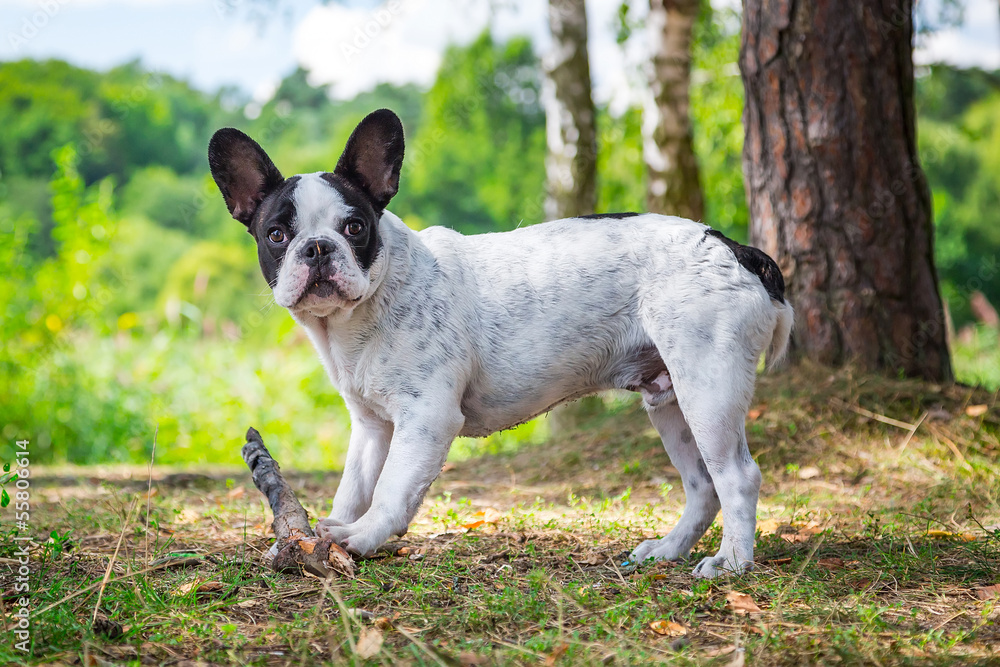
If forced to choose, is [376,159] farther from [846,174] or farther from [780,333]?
[846,174]

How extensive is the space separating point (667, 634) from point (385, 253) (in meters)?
1.93

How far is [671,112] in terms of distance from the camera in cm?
855

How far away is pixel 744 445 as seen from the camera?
11.9ft

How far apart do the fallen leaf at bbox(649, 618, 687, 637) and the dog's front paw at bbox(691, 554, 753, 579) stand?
0.62 m

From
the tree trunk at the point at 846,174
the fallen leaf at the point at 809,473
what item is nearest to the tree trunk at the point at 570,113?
the tree trunk at the point at 846,174

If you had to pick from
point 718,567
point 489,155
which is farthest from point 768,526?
point 489,155

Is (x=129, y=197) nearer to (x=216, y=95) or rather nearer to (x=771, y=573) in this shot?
(x=216, y=95)

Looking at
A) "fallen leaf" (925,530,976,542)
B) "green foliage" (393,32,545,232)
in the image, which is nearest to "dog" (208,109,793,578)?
"fallen leaf" (925,530,976,542)

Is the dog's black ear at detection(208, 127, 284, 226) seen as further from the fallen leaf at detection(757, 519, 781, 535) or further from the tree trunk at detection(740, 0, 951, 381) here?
the tree trunk at detection(740, 0, 951, 381)

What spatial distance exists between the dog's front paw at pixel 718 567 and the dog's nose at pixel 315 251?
1986 mm

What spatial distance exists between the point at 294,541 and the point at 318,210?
1.35 metres

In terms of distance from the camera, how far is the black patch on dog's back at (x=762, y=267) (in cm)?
371

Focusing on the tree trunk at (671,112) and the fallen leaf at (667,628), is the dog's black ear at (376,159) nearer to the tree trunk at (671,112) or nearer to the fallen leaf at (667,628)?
the fallen leaf at (667,628)

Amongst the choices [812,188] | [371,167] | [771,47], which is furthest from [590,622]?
[771,47]
